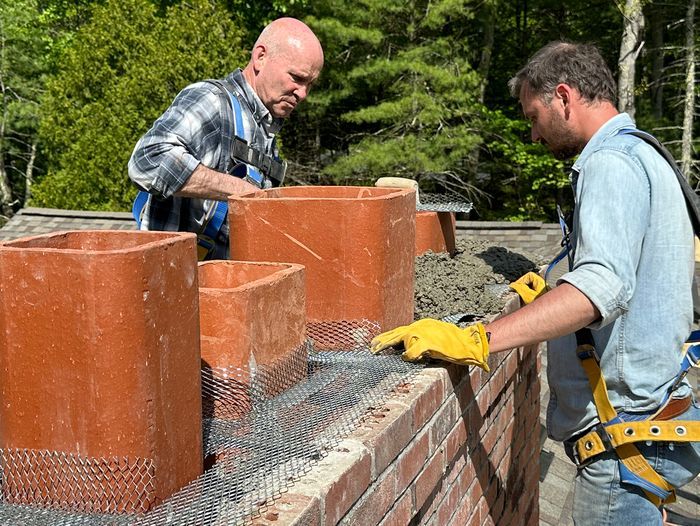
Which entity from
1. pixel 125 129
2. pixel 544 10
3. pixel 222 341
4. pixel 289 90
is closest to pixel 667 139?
pixel 544 10

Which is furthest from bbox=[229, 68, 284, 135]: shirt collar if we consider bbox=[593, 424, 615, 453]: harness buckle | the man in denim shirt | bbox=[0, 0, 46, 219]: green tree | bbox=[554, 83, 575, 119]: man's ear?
bbox=[0, 0, 46, 219]: green tree

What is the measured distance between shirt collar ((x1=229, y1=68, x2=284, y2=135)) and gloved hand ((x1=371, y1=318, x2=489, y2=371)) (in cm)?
144

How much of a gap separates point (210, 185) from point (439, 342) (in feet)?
3.80

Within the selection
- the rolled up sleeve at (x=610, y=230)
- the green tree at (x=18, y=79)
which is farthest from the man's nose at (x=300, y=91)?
the green tree at (x=18, y=79)

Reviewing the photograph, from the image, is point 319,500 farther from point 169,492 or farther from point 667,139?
point 667,139

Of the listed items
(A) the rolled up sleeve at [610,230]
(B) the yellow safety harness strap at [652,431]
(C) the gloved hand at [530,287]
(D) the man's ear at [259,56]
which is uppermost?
(D) the man's ear at [259,56]

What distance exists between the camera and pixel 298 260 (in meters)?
2.44

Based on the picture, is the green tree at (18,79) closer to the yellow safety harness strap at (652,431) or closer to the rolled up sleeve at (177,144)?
the rolled up sleeve at (177,144)

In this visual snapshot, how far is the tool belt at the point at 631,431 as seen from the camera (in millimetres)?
2689

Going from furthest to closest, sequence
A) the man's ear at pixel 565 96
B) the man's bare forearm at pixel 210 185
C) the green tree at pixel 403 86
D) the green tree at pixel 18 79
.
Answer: the green tree at pixel 18 79, the green tree at pixel 403 86, the man's bare forearm at pixel 210 185, the man's ear at pixel 565 96

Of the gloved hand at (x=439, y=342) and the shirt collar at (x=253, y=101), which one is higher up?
the shirt collar at (x=253, y=101)

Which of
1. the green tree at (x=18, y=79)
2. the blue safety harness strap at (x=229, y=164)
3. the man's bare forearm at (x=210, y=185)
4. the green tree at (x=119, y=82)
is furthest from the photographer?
the green tree at (x=18, y=79)

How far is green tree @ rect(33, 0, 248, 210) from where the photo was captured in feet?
50.3

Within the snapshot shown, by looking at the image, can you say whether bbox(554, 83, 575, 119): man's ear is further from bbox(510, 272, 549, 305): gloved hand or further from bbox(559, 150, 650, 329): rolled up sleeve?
bbox(510, 272, 549, 305): gloved hand
